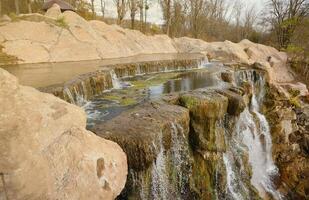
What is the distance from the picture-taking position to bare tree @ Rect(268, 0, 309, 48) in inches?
866

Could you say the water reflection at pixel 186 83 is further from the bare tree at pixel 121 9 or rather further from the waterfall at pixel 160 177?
the bare tree at pixel 121 9

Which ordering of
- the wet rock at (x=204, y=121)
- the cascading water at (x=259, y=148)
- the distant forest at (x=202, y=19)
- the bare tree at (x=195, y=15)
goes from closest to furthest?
the wet rock at (x=204, y=121)
the cascading water at (x=259, y=148)
the distant forest at (x=202, y=19)
the bare tree at (x=195, y=15)

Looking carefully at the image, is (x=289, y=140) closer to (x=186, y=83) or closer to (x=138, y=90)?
(x=186, y=83)

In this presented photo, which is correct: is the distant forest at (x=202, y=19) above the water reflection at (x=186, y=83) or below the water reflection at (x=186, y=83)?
above

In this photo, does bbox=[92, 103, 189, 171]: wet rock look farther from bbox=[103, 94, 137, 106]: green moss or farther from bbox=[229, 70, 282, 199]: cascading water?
bbox=[229, 70, 282, 199]: cascading water

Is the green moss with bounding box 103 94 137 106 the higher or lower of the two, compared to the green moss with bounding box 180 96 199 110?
lower

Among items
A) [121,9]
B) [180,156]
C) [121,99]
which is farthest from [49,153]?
[121,9]

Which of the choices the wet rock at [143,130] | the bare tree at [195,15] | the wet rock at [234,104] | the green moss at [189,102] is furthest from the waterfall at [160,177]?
the bare tree at [195,15]

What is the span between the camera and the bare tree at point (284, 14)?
2200 cm

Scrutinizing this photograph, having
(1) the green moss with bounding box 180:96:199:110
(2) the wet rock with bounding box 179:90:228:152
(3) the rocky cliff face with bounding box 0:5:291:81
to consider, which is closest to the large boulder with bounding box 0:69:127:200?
(2) the wet rock with bounding box 179:90:228:152

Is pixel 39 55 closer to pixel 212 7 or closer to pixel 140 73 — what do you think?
pixel 140 73

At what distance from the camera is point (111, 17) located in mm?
24062

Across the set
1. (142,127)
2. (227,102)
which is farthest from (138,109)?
(227,102)

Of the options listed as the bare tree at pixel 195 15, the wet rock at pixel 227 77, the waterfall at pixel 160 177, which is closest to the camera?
the waterfall at pixel 160 177
